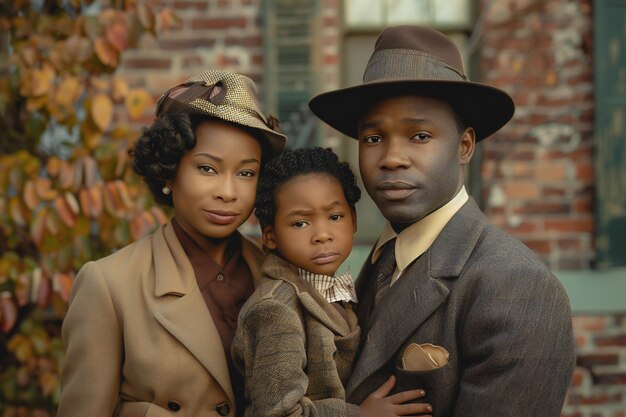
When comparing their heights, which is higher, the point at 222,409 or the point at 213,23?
the point at 213,23

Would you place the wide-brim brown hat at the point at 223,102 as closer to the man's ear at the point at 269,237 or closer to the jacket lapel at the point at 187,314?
the man's ear at the point at 269,237

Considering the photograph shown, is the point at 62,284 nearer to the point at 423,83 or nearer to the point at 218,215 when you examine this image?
the point at 218,215

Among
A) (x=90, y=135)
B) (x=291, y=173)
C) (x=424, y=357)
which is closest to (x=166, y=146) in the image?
(x=291, y=173)

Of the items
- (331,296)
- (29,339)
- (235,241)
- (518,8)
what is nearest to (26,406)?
(29,339)

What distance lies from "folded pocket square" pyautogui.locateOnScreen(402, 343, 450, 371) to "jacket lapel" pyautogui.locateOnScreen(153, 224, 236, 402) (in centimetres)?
59

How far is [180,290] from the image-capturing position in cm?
275

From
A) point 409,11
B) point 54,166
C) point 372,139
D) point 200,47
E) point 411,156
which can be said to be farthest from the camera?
point 409,11

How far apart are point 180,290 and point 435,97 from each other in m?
0.98

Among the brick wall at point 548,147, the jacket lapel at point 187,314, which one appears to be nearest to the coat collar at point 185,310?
the jacket lapel at point 187,314

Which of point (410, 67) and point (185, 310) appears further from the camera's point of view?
point (185, 310)

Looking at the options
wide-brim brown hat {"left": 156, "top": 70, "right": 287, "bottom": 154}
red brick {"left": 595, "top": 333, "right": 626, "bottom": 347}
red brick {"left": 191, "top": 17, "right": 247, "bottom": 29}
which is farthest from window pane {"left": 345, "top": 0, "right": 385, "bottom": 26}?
wide-brim brown hat {"left": 156, "top": 70, "right": 287, "bottom": 154}

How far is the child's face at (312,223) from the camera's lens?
8.81ft

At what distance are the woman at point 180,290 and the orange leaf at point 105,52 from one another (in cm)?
132

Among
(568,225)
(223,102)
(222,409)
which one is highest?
(223,102)
